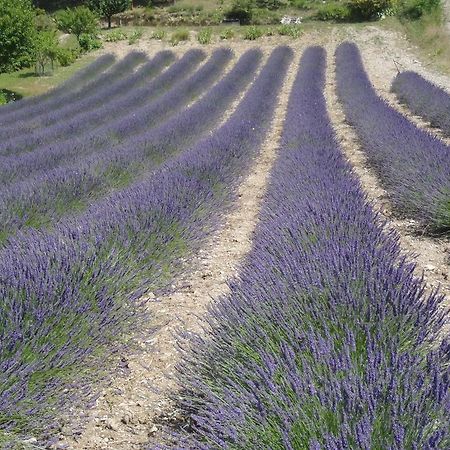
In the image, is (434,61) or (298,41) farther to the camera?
(298,41)

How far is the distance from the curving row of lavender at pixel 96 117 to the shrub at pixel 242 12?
8.94 m

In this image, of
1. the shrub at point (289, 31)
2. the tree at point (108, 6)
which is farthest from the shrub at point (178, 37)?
the tree at point (108, 6)

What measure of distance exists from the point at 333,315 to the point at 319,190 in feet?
6.87

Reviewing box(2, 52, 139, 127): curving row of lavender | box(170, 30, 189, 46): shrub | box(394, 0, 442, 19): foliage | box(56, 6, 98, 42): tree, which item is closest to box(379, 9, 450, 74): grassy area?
box(394, 0, 442, 19): foliage

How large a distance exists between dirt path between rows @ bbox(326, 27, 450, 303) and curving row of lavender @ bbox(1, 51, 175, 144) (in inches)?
198

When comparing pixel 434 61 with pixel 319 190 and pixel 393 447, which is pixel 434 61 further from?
pixel 393 447

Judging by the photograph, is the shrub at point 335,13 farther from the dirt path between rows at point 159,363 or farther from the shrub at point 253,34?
the dirt path between rows at point 159,363

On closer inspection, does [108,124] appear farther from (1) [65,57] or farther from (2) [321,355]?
(1) [65,57]

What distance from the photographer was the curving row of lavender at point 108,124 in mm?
6184

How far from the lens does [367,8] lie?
787 inches

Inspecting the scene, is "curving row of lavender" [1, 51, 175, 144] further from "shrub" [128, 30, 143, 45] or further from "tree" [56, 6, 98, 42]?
"tree" [56, 6, 98, 42]

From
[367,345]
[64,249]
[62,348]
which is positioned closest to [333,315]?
[367,345]

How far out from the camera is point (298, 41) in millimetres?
19000

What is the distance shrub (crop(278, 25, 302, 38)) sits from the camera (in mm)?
19281
